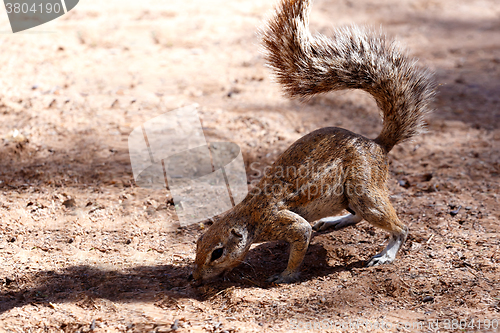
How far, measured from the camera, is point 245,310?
12.4 feet

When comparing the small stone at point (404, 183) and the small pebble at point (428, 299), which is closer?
the small pebble at point (428, 299)

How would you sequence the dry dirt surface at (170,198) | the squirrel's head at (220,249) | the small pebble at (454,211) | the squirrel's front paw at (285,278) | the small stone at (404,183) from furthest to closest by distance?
the small stone at (404,183), the small pebble at (454,211), the squirrel's front paw at (285,278), the squirrel's head at (220,249), the dry dirt surface at (170,198)

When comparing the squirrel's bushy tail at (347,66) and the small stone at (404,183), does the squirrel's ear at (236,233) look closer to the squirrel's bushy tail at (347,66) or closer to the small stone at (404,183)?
the squirrel's bushy tail at (347,66)

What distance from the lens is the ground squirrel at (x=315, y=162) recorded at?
3.99 m

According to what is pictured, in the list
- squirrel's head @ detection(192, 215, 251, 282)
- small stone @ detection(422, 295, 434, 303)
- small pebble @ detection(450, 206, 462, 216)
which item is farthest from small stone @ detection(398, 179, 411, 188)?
squirrel's head @ detection(192, 215, 251, 282)

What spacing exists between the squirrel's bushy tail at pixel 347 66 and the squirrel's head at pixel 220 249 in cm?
Result: 133

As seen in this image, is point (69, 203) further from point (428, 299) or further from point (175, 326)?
point (428, 299)

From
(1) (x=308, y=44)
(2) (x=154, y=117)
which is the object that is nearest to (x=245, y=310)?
(1) (x=308, y=44)

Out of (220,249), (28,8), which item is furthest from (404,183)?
(28,8)

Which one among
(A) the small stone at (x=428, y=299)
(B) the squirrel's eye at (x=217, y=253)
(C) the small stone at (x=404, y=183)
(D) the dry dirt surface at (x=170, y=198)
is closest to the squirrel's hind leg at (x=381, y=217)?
(D) the dry dirt surface at (x=170, y=198)

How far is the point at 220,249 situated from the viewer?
13.0ft

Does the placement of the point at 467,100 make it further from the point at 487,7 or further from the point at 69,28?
the point at 69,28

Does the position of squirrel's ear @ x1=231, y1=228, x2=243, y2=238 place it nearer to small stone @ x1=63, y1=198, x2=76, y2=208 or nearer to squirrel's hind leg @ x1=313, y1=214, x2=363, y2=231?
squirrel's hind leg @ x1=313, y1=214, x2=363, y2=231

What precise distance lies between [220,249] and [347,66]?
1958mm
